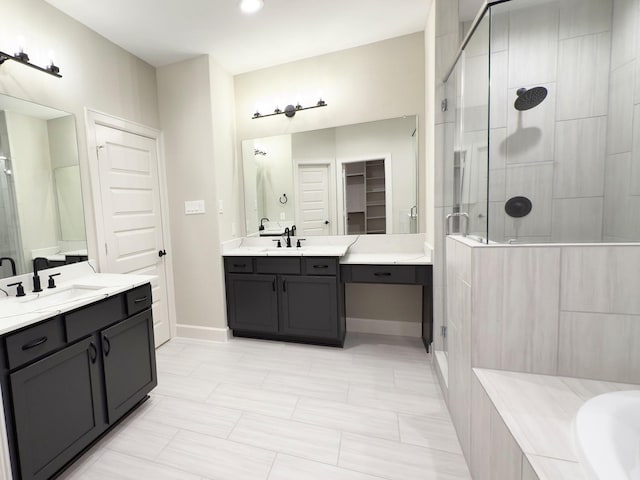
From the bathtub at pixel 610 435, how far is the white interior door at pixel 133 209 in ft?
9.59

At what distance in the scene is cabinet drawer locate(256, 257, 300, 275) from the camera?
2.64 metres

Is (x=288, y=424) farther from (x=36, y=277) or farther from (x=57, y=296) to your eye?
(x=36, y=277)

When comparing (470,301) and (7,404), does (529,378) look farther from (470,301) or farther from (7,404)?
(7,404)

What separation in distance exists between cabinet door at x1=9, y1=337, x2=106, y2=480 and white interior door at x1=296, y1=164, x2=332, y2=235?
1990 mm

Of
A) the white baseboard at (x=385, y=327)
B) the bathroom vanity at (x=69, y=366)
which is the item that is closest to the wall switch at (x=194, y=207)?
the bathroom vanity at (x=69, y=366)

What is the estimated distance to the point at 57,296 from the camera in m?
1.75

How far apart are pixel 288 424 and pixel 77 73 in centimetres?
287

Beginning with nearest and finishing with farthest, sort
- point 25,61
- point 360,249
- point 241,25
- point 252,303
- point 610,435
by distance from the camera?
point 610,435 < point 25,61 < point 241,25 < point 252,303 < point 360,249

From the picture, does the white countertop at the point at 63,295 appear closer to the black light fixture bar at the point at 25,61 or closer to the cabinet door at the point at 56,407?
the cabinet door at the point at 56,407

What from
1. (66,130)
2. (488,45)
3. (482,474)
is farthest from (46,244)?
(488,45)

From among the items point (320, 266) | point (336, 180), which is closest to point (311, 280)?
point (320, 266)

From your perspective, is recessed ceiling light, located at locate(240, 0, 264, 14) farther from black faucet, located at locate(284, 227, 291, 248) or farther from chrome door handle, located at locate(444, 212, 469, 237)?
chrome door handle, located at locate(444, 212, 469, 237)

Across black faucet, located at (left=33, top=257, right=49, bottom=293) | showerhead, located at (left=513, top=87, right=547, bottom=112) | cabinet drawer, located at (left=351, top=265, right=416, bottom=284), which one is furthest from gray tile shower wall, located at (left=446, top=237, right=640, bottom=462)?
black faucet, located at (left=33, top=257, right=49, bottom=293)

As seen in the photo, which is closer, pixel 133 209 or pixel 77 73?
pixel 77 73
